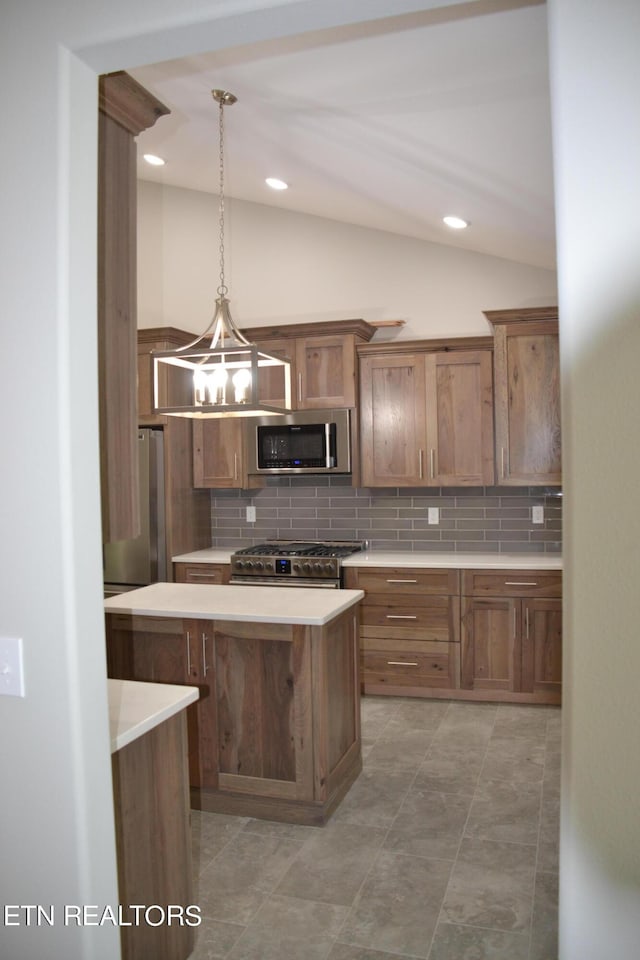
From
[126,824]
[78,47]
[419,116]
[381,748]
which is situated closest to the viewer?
[78,47]

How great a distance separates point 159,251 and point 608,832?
5570 millimetres

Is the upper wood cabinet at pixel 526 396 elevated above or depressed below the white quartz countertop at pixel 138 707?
above

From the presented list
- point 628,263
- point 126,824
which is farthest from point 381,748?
point 628,263

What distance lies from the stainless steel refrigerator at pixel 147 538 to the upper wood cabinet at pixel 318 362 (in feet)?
2.86

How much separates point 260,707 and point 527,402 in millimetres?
2658

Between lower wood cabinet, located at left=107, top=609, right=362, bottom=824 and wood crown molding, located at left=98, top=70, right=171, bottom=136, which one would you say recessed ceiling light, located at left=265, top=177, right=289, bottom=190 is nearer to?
lower wood cabinet, located at left=107, top=609, right=362, bottom=824

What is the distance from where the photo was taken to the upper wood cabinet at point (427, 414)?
4.92 m

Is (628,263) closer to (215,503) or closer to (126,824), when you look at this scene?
(126,824)

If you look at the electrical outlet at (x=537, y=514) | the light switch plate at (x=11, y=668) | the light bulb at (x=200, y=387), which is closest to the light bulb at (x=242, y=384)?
the light bulb at (x=200, y=387)

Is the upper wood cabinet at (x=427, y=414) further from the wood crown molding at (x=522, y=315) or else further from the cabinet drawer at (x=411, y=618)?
the cabinet drawer at (x=411, y=618)

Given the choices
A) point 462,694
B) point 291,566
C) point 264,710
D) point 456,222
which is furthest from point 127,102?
point 462,694

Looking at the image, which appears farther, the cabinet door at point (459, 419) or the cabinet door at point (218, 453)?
the cabinet door at point (218, 453)

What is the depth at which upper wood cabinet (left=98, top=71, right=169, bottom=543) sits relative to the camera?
5.94ft

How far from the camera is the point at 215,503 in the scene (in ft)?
19.4
